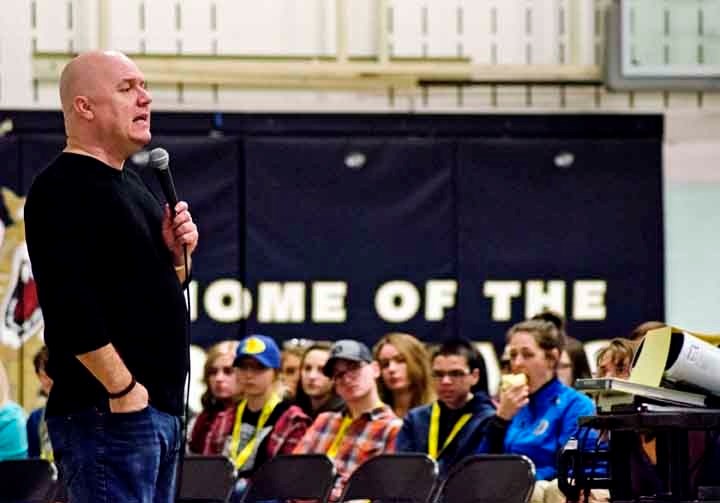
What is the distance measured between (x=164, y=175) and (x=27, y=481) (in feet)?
13.5

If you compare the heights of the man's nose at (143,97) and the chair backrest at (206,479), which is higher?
the man's nose at (143,97)

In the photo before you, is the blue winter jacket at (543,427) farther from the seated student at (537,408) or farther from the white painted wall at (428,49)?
the white painted wall at (428,49)

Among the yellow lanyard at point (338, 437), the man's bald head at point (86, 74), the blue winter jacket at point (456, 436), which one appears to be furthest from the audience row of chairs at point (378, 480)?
the man's bald head at point (86, 74)

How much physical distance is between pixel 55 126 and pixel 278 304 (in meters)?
1.88

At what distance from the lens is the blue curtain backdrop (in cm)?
1148

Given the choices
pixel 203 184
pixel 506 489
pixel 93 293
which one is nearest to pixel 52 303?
pixel 93 293

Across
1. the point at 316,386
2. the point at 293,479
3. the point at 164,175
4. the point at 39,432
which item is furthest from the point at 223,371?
the point at 164,175

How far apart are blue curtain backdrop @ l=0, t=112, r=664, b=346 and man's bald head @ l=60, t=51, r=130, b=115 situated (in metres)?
7.43

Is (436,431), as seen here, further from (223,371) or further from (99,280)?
(99,280)

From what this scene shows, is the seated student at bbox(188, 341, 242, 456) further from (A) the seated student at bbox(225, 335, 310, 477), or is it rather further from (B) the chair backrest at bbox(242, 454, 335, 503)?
(B) the chair backrest at bbox(242, 454, 335, 503)

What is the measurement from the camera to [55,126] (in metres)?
11.3

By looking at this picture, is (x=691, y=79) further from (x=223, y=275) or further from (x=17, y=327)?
(x=17, y=327)

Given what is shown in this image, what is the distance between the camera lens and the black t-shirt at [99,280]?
152 inches

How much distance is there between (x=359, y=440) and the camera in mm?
8188
